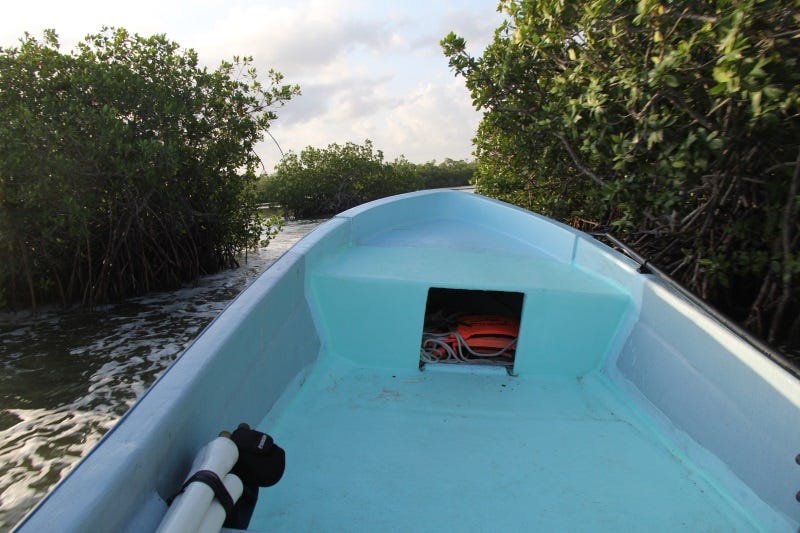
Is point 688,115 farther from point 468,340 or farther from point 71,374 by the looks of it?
point 71,374

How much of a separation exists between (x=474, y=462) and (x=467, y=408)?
0.34 metres

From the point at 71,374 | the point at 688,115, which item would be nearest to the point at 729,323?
the point at 688,115

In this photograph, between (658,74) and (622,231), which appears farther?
(622,231)

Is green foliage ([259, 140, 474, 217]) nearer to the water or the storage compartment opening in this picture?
the water

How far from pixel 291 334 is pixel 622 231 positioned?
12.2ft

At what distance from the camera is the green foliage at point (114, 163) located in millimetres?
5141

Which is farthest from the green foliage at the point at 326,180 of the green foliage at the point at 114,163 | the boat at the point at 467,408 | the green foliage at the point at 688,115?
the boat at the point at 467,408

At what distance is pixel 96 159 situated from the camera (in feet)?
17.9

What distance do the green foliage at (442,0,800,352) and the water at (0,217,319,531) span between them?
3.87m

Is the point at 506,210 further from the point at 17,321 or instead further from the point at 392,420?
the point at 17,321

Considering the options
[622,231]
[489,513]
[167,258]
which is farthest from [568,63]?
[167,258]

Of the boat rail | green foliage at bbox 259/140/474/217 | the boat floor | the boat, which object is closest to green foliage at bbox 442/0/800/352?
the boat rail

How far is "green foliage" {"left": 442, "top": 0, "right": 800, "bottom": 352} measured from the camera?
2.32 metres

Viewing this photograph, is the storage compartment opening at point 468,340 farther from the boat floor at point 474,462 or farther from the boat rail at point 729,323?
the boat rail at point 729,323
